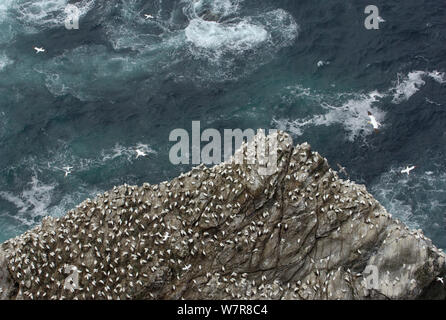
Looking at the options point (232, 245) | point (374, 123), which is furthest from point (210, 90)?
point (232, 245)

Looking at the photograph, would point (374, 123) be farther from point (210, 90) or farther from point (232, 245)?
point (232, 245)

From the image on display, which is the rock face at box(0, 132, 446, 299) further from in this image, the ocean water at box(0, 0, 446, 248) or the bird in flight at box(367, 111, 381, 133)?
the bird in flight at box(367, 111, 381, 133)

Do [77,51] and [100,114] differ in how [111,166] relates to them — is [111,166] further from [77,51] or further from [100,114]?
[77,51]

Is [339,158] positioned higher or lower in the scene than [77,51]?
lower

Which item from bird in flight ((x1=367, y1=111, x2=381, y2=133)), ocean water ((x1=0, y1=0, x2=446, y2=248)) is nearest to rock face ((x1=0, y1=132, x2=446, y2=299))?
ocean water ((x1=0, y1=0, x2=446, y2=248))

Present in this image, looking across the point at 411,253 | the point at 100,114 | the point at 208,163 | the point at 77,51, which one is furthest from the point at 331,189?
the point at 77,51

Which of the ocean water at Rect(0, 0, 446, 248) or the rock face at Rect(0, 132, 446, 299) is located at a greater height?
the ocean water at Rect(0, 0, 446, 248)
